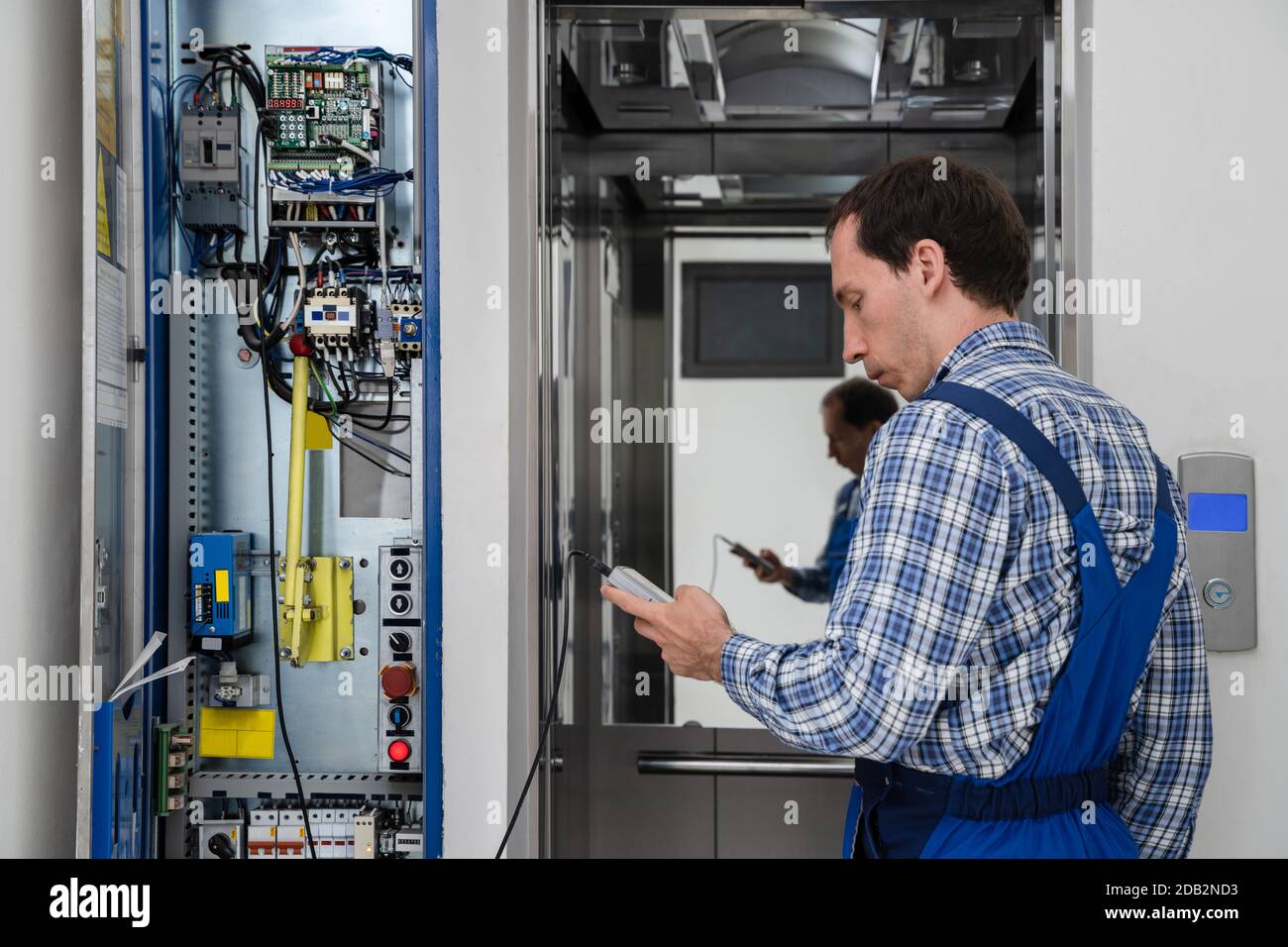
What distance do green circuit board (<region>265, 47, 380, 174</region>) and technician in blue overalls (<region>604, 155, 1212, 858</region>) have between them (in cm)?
115

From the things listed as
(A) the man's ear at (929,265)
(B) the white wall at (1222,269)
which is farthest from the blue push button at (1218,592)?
(A) the man's ear at (929,265)

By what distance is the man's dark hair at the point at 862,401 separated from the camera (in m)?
2.93

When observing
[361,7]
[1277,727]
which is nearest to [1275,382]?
[1277,727]

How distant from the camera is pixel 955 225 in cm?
123

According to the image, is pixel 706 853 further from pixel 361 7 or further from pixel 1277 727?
pixel 361 7

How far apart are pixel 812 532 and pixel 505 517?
1.46 m

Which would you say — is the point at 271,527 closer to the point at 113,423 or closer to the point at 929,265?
the point at 113,423

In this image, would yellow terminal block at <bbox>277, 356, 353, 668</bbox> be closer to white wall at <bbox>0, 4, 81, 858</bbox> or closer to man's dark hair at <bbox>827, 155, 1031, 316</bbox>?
white wall at <bbox>0, 4, 81, 858</bbox>

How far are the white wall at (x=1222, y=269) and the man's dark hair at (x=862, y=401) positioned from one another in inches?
46.9

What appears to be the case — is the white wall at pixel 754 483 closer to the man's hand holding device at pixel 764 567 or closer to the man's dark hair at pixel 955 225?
the man's hand holding device at pixel 764 567

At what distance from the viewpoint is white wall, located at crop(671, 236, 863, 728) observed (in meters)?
3.01

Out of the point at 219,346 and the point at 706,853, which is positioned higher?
the point at 219,346

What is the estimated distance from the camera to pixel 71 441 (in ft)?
5.85

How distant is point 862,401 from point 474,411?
1518mm
